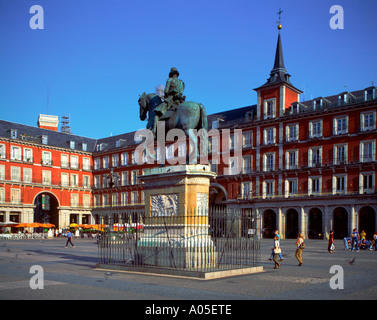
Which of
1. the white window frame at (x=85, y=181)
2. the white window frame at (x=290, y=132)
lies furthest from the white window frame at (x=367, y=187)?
the white window frame at (x=85, y=181)

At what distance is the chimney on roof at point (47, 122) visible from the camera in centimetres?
8269

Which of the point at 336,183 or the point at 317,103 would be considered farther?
the point at 317,103

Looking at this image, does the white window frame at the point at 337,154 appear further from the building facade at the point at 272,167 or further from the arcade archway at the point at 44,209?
the arcade archway at the point at 44,209

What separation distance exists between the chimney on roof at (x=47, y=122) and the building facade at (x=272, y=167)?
12178 millimetres

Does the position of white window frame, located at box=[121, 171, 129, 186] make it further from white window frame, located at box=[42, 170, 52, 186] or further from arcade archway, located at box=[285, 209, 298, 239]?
arcade archway, located at box=[285, 209, 298, 239]

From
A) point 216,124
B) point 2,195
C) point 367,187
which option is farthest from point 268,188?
point 2,195

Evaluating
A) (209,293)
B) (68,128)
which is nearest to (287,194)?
(209,293)

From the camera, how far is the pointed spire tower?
5191cm

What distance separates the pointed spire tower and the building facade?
13 centimetres

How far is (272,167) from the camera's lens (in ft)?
170

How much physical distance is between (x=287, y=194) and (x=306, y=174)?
3314 mm

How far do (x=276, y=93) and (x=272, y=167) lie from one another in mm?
9145

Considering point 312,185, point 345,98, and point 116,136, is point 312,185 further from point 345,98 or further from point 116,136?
point 116,136
